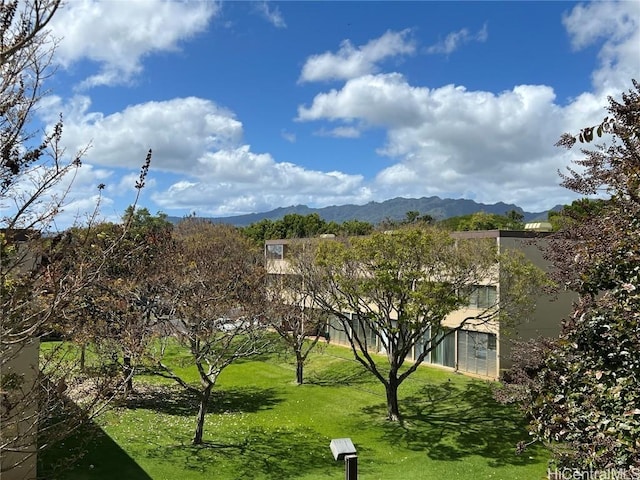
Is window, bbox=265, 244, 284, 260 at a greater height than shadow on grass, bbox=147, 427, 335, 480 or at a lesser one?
greater

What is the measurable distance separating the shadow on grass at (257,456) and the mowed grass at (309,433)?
32 mm

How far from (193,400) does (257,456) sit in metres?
7.34

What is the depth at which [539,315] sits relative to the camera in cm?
2486

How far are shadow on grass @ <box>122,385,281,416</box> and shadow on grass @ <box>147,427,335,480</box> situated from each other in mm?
3634

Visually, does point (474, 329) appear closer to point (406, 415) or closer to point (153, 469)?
point (406, 415)

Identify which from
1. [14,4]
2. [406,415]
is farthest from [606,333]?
[406,415]

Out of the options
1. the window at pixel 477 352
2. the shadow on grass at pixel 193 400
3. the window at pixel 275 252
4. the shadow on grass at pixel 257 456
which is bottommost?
the shadow on grass at pixel 193 400

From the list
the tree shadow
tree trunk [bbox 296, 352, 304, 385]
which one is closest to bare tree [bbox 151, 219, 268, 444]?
tree trunk [bbox 296, 352, 304, 385]

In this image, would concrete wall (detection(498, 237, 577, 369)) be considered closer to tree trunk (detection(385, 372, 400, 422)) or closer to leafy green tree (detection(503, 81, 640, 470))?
tree trunk (detection(385, 372, 400, 422))

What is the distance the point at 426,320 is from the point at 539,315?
34.0ft

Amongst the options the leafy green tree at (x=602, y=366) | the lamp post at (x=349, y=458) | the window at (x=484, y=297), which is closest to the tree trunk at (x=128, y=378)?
the lamp post at (x=349, y=458)

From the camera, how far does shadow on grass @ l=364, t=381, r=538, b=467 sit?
1662cm

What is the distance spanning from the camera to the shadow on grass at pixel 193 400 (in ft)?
69.5

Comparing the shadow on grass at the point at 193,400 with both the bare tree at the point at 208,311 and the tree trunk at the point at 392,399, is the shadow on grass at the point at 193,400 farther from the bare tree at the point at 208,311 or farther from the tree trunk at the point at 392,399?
the tree trunk at the point at 392,399
